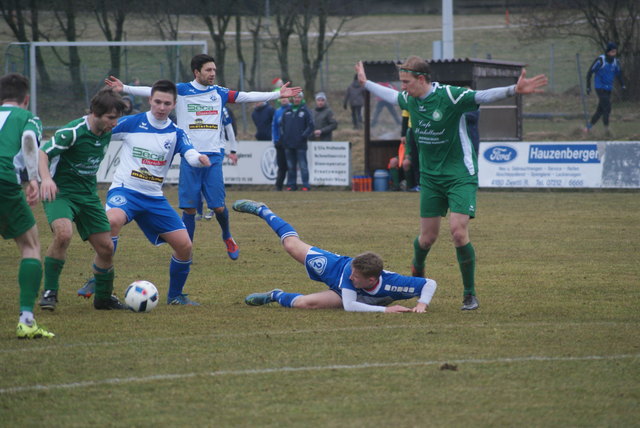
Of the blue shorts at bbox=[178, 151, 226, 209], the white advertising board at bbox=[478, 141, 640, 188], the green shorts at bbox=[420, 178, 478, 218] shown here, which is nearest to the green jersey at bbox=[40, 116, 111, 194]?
the green shorts at bbox=[420, 178, 478, 218]

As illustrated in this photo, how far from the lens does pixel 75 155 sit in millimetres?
7555

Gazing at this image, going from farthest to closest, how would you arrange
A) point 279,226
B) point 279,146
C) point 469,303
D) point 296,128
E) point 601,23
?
point 601,23, point 279,146, point 296,128, point 279,226, point 469,303

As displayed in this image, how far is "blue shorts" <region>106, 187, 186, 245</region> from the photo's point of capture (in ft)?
26.6

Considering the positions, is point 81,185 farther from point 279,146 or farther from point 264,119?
point 264,119

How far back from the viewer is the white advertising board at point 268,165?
913 inches

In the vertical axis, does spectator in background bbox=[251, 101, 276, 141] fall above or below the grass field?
above

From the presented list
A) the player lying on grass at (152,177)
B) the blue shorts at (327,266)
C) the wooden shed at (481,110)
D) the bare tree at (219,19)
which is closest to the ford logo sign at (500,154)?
the wooden shed at (481,110)

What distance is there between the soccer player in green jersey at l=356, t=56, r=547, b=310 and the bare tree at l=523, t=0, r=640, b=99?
1855 centimetres

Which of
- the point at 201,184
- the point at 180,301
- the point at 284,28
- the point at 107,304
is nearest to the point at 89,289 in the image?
the point at 107,304

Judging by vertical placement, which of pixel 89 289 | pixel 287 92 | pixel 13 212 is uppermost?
pixel 287 92

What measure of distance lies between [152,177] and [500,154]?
48.3 ft

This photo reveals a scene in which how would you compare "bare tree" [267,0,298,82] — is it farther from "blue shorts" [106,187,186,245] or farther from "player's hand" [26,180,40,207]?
"player's hand" [26,180,40,207]

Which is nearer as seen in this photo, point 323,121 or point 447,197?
→ point 447,197

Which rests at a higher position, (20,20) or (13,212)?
(20,20)
